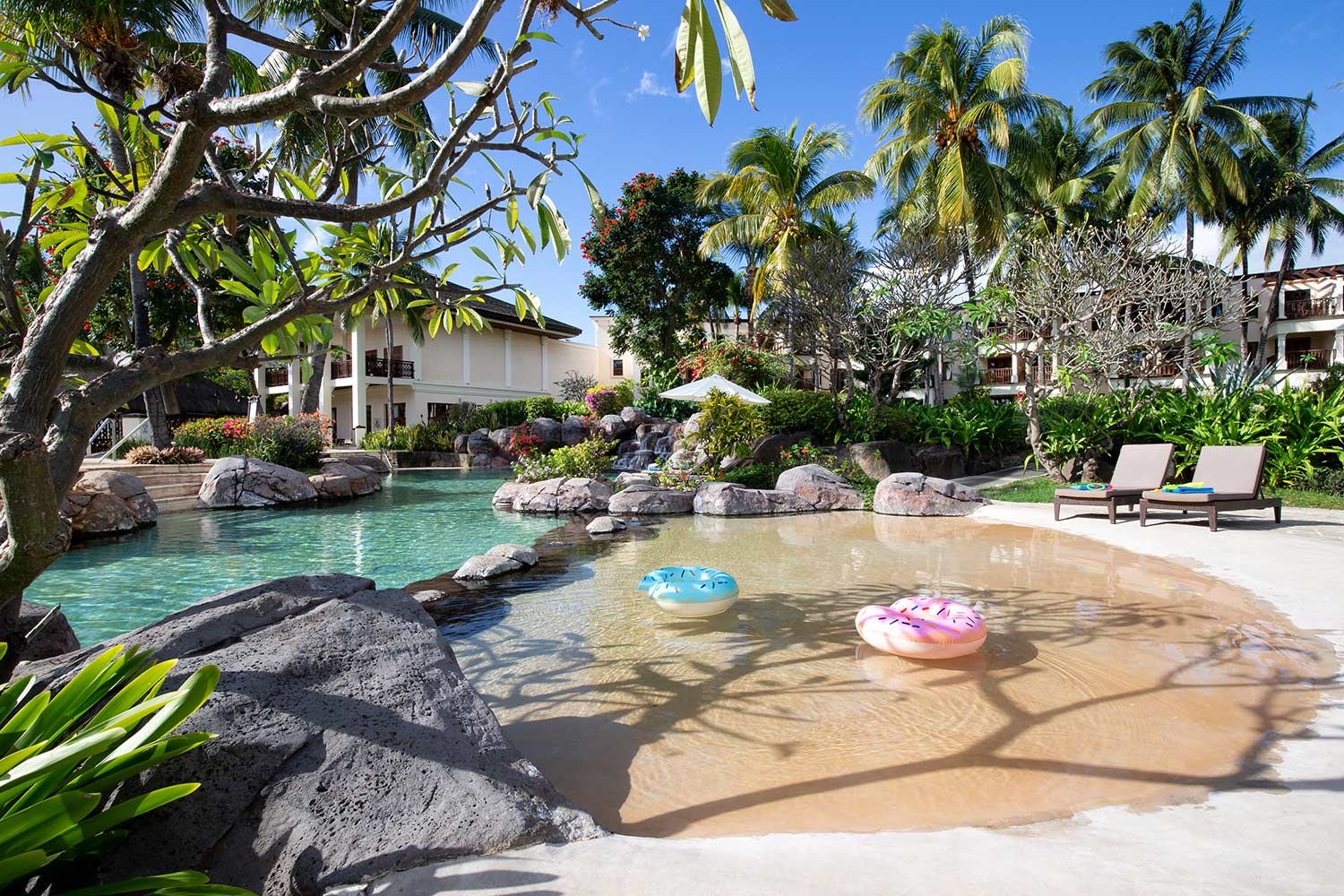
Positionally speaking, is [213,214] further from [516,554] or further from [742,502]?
[742,502]

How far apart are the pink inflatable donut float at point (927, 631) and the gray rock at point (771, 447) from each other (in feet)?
35.9

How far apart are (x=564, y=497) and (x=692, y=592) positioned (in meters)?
8.21

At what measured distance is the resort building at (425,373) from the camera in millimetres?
29594

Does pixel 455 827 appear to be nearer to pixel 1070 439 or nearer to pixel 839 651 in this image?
pixel 839 651

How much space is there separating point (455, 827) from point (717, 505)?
10.2m

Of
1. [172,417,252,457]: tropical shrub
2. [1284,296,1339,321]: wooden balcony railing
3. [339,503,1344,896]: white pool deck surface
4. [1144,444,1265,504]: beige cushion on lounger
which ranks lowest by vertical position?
[339,503,1344,896]: white pool deck surface

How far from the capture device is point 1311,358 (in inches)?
1125

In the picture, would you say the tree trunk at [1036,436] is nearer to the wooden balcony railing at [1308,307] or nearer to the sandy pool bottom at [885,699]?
the sandy pool bottom at [885,699]

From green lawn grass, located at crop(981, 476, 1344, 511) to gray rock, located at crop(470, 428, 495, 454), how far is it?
18628mm

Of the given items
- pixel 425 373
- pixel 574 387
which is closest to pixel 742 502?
pixel 574 387

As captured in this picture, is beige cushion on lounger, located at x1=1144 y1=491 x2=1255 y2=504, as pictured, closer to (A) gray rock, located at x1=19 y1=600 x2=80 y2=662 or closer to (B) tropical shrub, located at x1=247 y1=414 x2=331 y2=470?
(A) gray rock, located at x1=19 y1=600 x2=80 y2=662

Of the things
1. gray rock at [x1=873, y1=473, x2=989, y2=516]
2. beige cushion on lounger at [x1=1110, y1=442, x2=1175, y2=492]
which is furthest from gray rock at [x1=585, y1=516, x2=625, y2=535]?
beige cushion on lounger at [x1=1110, y1=442, x2=1175, y2=492]

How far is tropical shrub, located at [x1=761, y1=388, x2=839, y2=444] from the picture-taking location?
16.8 m

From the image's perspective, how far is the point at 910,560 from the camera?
763 cm
